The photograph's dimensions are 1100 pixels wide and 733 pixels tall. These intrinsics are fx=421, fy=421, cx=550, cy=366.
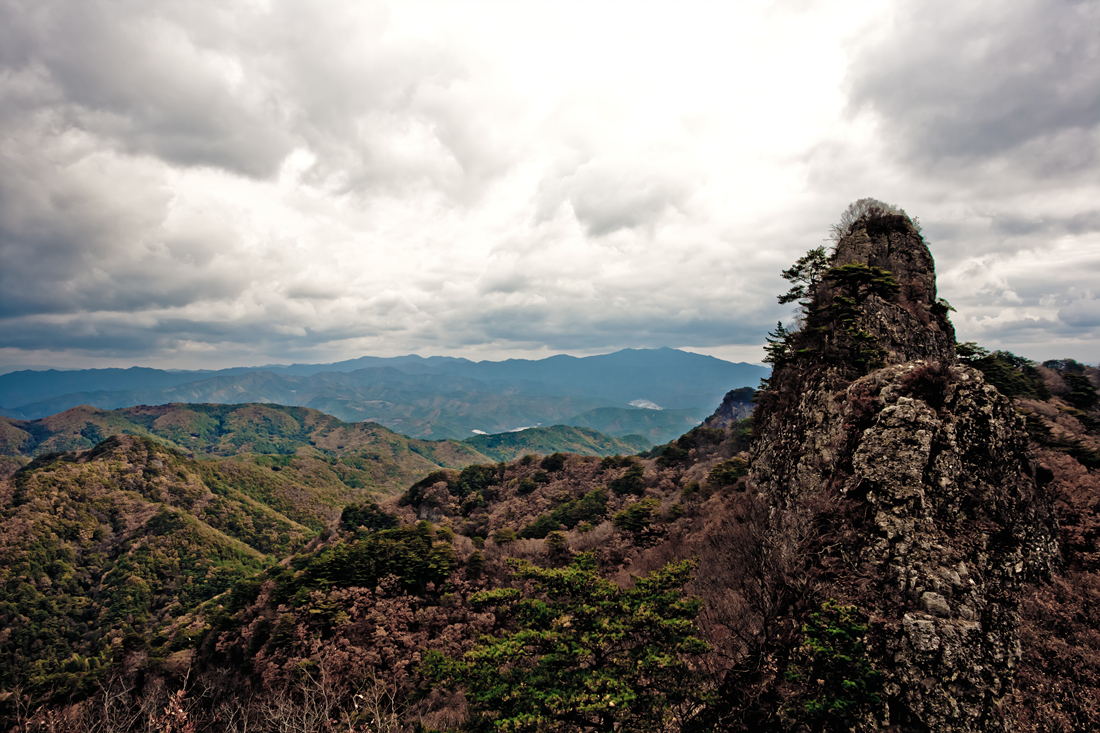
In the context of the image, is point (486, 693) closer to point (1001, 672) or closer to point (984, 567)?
point (1001, 672)

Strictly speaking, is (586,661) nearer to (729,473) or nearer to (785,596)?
(785,596)

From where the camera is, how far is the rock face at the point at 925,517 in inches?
459

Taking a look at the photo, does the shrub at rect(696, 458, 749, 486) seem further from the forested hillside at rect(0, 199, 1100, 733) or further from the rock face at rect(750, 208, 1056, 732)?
the rock face at rect(750, 208, 1056, 732)

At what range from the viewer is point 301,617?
107ft

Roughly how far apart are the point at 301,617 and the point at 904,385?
41.8 meters

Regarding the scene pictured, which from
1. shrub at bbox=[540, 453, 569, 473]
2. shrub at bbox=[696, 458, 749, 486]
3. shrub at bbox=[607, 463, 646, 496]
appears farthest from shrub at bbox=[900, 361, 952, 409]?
shrub at bbox=[540, 453, 569, 473]

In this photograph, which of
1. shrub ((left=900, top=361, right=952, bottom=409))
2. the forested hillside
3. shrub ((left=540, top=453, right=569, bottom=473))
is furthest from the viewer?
shrub ((left=540, top=453, right=569, bottom=473))

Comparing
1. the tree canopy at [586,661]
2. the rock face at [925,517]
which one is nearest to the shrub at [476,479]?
the rock face at [925,517]

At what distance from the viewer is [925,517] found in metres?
14.5

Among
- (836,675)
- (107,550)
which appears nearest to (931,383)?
(836,675)

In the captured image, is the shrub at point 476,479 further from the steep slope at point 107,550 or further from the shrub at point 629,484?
the steep slope at point 107,550

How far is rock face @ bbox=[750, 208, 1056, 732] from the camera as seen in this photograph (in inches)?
459

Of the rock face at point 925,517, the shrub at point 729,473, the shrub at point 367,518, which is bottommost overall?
the shrub at point 367,518

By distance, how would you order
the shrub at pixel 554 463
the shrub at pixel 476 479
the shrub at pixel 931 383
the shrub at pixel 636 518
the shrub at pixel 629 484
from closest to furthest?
the shrub at pixel 931 383, the shrub at pixel 636 518, the shrub at pixel 629 484, the shrub at pixel 476 479, the shrub at pixel 554 463
